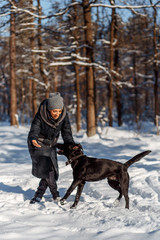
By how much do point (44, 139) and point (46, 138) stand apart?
4 centimetres

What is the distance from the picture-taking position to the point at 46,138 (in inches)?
187

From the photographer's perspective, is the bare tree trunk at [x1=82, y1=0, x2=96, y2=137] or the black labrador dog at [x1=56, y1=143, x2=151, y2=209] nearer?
the black labrador dog at [x1=56, y1=143, x2=151, y2=209]

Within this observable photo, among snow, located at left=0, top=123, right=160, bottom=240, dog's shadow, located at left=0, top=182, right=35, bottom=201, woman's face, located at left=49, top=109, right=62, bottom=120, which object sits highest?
woman's face, located at left=49, top=109, right=62, bottom=120

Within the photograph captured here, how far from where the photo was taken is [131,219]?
11.8 feet

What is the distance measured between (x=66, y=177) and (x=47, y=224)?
9.82 ft

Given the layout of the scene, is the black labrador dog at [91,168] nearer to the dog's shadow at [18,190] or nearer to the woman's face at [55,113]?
the woman's face at [55,113]

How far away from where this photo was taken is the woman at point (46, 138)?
180 inches

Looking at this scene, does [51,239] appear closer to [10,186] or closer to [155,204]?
[155,204]

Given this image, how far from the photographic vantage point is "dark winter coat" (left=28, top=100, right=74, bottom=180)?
4.61m

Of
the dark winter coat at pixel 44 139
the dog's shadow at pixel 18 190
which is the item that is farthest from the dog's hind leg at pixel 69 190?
the dog's shadow at pixel 18 190

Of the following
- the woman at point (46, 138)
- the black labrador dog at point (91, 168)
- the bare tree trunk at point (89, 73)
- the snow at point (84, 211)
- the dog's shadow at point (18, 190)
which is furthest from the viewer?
the bare tree trunk at point (89, 73)

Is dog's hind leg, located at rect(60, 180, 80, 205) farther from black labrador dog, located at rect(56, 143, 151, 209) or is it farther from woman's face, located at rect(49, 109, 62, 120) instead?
woman's face, located at rect(49, 109, 62, 120)

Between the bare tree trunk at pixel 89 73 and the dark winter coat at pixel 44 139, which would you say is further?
the bare tree trunk at pixel 89 73

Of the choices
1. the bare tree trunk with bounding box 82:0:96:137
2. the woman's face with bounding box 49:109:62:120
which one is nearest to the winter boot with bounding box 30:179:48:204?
the woman's face with bounding box 49:109:62:120
